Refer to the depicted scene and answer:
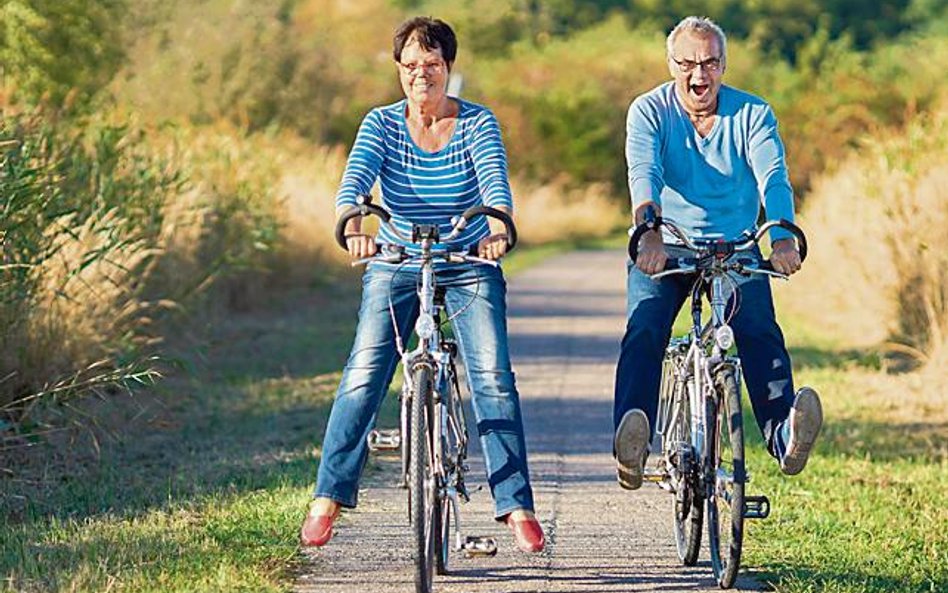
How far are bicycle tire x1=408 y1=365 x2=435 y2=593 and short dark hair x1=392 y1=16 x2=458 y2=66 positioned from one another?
1.19 meters

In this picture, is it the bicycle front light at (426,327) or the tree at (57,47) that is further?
the tree at (57,47)

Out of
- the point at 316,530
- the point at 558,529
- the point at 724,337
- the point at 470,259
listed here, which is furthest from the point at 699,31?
the point at 316,530

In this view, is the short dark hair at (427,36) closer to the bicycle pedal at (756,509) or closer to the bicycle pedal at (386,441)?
the bicycle pedal at (386,441)

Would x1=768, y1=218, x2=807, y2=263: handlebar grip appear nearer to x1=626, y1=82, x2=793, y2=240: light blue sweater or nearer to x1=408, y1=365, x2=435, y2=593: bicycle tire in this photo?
x1=626, y1=82, x2=793, y2=240: light blue sweater

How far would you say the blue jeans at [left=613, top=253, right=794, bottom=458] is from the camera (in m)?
7.43

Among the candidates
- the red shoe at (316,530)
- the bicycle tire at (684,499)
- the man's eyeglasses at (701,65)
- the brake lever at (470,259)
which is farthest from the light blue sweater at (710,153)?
the red shoe at (316,530)

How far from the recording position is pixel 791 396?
7453 mm

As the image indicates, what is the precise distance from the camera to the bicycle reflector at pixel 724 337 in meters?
7.14

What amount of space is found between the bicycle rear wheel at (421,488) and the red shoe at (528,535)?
1.34ft

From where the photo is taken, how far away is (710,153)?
24.5 ft

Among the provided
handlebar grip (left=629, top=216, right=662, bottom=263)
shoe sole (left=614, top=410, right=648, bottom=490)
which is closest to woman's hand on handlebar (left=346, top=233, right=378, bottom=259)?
handlebar grip (left=629, top=216, right=662, bottom=263)

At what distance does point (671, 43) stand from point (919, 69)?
26.8 m

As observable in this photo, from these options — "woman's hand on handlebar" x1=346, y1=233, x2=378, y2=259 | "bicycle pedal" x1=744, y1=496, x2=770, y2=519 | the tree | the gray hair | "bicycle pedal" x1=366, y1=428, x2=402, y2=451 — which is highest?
the tree

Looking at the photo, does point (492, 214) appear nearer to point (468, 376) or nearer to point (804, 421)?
point (468, 376)
